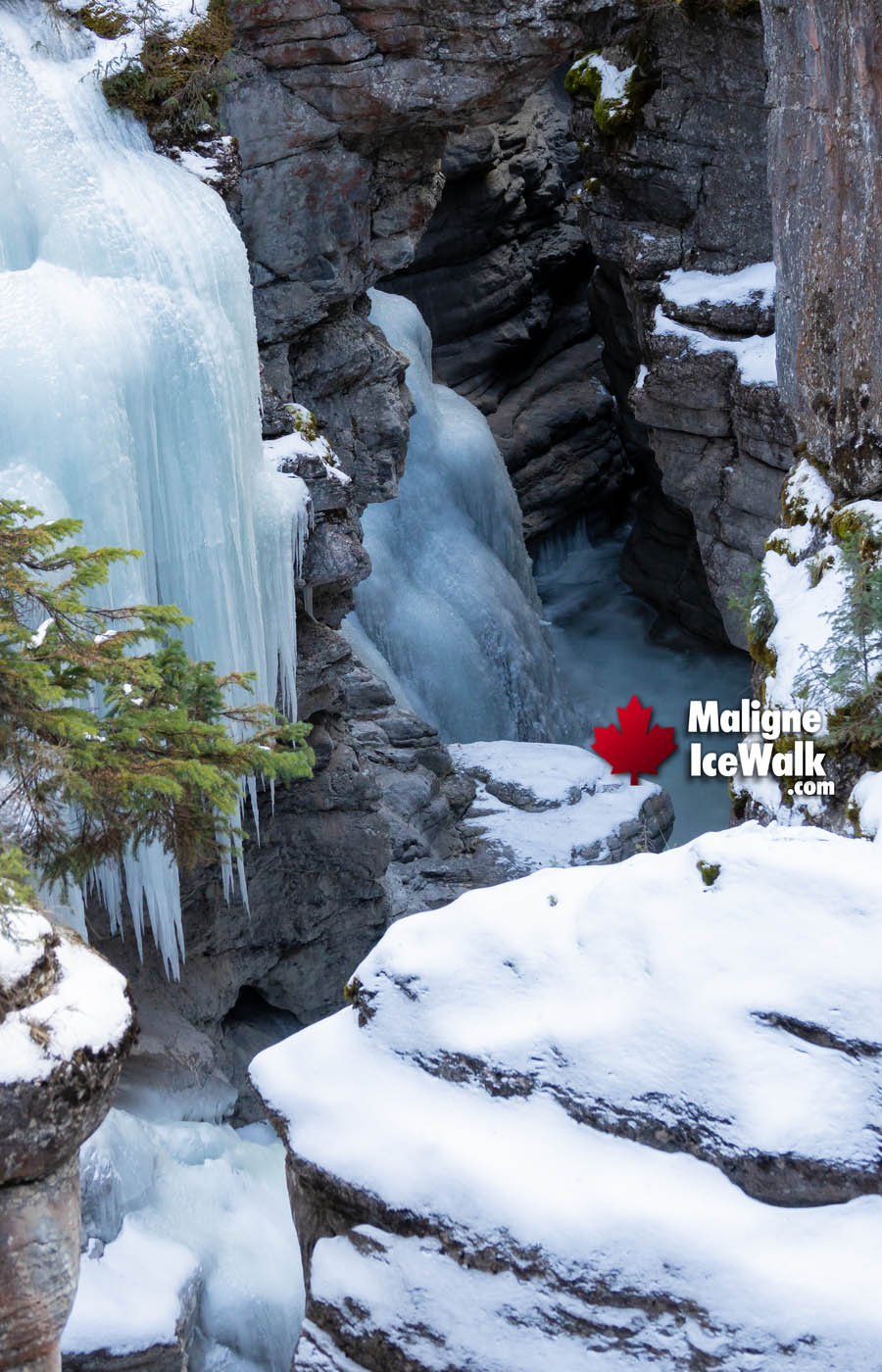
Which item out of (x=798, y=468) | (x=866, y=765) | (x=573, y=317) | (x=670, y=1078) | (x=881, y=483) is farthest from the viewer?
(x=573, y=317)

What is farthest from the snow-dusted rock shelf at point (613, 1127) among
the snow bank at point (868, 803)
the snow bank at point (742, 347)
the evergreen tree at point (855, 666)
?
the snow bank at point (742, 347)

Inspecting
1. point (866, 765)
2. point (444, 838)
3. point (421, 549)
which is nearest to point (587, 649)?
point (421, 549)

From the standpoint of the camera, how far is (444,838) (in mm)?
13953

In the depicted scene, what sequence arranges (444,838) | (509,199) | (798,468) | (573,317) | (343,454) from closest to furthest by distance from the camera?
(798,468)
(343,454)
(444,838)
(509,199)
(573,317)

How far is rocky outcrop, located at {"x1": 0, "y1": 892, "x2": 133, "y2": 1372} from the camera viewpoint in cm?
414

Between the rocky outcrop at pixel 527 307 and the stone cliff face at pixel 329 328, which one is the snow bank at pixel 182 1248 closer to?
the stone cliff face at pixel 329 328

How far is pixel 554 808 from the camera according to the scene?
1445 centimetres

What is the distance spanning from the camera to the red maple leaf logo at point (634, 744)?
16.2 metres

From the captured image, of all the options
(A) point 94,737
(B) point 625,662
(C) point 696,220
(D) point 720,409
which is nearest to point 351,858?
(D) point 720,409

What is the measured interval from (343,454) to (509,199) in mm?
7986

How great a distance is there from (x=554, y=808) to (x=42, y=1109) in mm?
10555

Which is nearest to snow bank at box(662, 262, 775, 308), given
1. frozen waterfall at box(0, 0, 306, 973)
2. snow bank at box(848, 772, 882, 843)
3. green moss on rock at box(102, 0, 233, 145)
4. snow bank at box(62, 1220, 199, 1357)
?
green moss on rock at box(102, 0, 233, 145)

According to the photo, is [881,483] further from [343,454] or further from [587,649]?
[587,649]

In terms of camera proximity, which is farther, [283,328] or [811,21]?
[283,328]
